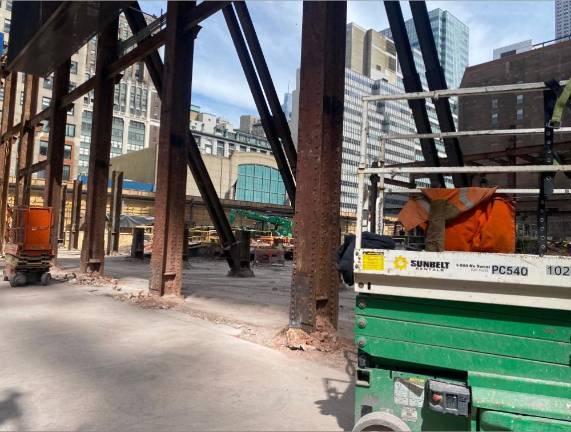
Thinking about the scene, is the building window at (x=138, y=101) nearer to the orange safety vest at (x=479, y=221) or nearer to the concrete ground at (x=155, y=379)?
the concrete ground at (x=155, y=379)

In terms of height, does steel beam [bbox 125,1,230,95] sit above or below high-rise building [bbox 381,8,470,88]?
below

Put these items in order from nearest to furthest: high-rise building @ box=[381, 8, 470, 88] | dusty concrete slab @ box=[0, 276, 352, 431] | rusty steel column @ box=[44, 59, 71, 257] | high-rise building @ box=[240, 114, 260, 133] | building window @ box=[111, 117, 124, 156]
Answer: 1. dusty concrete slab @ box=[0, 276, 352, 431]
2. rusty steel column @ box=[44, 59, 71, 257]
3. building window @ box=[111, 117, 124, 156]
4. high-rise building @ box=[381, 8, 470, 88]
5. high-rise building @ box=[240, 114, 260, 133]

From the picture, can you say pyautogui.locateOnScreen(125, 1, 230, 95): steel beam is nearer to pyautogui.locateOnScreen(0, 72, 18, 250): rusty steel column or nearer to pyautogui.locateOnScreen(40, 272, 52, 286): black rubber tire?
pyautogui.locateOnScreen(40, 272, 52, 286): black rubber tire

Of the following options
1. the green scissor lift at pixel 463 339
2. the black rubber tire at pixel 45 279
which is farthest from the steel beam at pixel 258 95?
the green scissor lift at pixel 463 339

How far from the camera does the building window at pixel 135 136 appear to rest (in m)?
102

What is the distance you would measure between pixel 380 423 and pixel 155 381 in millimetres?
3050

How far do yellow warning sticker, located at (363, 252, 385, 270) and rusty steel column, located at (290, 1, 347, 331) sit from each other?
12.0 ft

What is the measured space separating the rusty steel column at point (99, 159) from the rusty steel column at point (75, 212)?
14.8m

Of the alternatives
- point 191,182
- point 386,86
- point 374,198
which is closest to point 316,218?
point 374,198

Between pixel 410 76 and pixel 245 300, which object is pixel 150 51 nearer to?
pixel 245 300

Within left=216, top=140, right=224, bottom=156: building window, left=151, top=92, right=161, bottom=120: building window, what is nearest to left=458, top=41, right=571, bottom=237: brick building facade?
left=216, top=140, right=224, bottom=156: building window

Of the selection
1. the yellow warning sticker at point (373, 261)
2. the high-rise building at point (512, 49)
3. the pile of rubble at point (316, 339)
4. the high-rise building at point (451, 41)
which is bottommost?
the pile of rubble at point (316, 339)

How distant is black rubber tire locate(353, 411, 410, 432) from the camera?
3.21 m

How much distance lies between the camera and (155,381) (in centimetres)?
529
